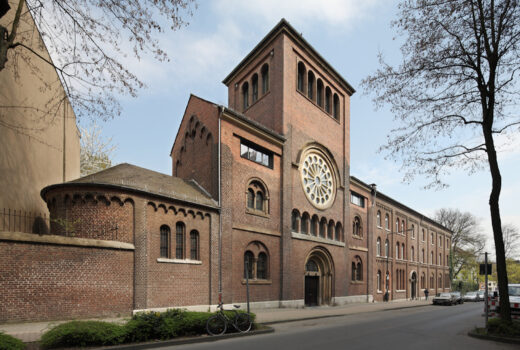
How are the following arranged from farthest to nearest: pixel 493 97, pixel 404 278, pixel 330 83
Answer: pixel 404 278, pixel 330 83, pixel 493 97

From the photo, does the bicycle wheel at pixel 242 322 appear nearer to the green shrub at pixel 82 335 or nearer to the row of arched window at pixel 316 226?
the green shrub at pixel 82 335

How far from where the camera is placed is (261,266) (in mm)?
21359

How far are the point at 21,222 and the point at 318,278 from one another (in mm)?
19233

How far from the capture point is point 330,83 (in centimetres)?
3088

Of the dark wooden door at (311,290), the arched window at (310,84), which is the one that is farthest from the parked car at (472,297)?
the arched window at (310,84)

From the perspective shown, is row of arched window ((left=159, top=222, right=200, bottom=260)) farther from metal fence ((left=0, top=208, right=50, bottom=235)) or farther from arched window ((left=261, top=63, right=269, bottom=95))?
arched window ((left=261, top=63, right=269, bottom=95))

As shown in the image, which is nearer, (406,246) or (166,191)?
(166,191)

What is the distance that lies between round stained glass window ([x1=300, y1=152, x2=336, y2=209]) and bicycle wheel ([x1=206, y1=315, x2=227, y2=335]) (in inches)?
616

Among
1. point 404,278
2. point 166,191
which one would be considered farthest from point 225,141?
point 404,278

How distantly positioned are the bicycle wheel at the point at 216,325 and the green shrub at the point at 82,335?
2641 mm

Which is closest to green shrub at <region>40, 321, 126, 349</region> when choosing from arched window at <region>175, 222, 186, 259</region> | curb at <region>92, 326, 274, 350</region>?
curb at <region>92, 326, 274, 350</region>

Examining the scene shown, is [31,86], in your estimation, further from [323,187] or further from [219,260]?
[323,187]

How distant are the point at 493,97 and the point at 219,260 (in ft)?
46.0

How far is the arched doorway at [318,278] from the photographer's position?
83.4 ft
